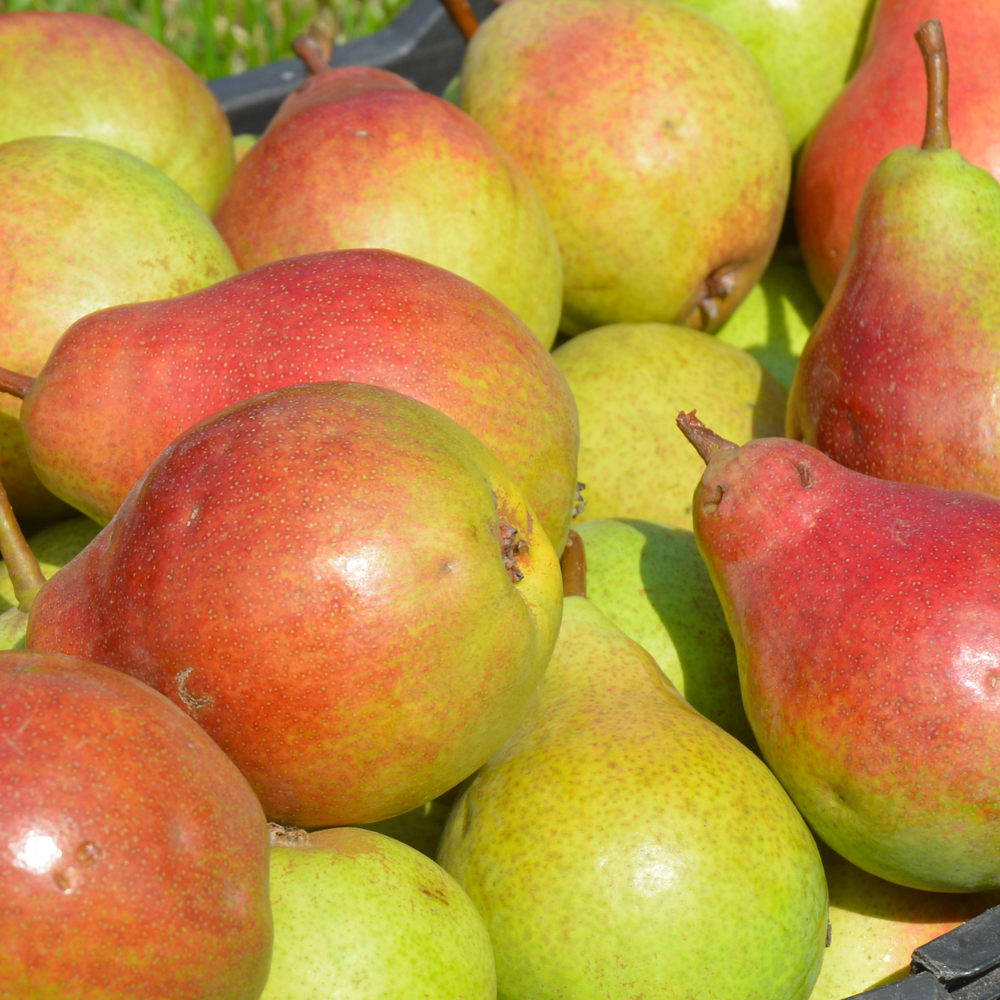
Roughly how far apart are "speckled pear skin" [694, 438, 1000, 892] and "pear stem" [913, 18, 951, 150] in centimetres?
68

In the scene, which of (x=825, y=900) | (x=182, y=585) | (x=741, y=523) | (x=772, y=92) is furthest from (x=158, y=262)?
(x=772, y=92)

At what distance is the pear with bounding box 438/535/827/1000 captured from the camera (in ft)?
4.26

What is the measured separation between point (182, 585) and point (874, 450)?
40.4 inches

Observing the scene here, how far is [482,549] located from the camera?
45.5 inches

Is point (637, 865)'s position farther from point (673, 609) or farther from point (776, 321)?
point (776, 321)

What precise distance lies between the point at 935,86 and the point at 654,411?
0.72 m

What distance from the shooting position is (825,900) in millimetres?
1442

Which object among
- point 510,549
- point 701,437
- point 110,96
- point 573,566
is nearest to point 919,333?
point 701,437

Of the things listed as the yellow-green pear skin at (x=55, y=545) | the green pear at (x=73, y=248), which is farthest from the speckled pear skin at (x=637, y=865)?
the green pear at (x=73, y=248)

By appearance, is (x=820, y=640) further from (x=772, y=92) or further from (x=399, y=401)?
(x=772, y=92)

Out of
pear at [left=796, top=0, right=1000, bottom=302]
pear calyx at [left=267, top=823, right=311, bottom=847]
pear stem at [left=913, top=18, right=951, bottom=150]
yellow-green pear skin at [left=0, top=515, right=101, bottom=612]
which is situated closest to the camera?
pear calyx at [left=267, top=823, right=311, bottom=847]

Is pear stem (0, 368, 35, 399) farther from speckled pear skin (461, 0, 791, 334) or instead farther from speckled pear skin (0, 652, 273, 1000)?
speckled pear skin (461, 0, 791, 334)

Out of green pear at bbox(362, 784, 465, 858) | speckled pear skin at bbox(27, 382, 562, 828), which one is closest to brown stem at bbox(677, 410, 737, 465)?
speckled pear skin at bbox(27, 382, 562, 828)

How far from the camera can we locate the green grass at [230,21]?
17.2ft
